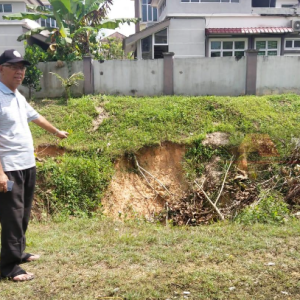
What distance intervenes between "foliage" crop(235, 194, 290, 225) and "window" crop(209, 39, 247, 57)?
13.5 metres

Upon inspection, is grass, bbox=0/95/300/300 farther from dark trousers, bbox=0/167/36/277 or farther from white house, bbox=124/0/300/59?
white house, bbox=124/0/300/59

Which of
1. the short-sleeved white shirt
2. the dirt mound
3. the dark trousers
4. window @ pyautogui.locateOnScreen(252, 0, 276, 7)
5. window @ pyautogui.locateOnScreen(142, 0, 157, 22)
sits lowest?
the dirt mound

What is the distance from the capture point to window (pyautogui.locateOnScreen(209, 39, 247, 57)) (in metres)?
19.1

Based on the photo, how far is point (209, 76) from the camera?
13.5 m

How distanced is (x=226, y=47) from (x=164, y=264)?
17.4 metres

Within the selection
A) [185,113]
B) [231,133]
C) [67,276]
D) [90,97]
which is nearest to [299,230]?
[67,276]

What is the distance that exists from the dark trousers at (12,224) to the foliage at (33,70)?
10560mm

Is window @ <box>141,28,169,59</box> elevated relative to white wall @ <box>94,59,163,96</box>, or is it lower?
elevated

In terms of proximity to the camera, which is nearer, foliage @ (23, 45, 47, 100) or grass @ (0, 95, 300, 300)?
grass @ (0, 95, 300, 300)

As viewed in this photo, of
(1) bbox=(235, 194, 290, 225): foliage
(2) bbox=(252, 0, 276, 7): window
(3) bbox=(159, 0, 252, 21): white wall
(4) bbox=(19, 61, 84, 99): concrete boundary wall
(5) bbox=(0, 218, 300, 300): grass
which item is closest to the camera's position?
(5) bbox=(0, 218, 300, 300): grass

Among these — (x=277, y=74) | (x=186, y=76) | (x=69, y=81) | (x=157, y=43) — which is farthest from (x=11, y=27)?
(x=277, y=74)

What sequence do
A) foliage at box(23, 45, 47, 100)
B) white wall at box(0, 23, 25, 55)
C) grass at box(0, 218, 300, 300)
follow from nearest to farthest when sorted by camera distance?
grass at box(0, 218, 300, 300), foliage at box(23, 45, 47, 100), white wall at box(0, 23, 25, 55)

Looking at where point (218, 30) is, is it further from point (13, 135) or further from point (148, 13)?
point (13, 135)

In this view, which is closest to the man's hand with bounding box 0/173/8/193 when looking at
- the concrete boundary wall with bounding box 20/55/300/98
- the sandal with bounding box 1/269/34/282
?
the sandal with bounding box 1/269/34/282
